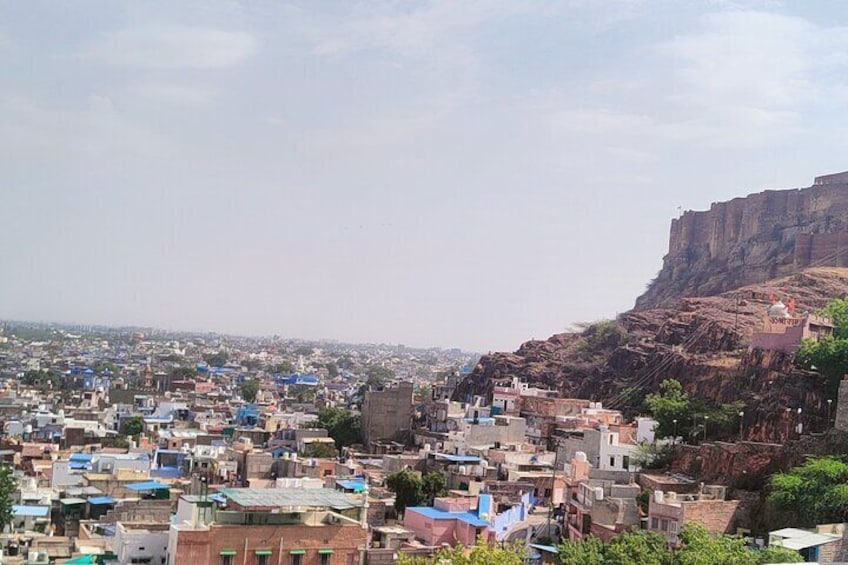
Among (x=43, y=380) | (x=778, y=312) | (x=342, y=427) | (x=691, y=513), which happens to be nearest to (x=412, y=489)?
(x=691, y=513)

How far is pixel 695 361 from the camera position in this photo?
4553cm

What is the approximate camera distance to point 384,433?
47.6m

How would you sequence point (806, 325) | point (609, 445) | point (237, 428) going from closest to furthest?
point (609, 445), point (806, 325), point (237, 428)

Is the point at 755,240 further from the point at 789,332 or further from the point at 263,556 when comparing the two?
the point at 263,556

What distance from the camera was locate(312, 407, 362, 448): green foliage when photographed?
48.2 meters

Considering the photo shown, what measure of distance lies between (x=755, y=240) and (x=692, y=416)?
123 feet

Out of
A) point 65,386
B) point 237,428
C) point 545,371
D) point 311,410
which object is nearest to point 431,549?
point 237,428

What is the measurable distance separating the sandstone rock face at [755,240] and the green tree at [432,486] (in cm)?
3803

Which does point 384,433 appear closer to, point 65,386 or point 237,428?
point 237,428

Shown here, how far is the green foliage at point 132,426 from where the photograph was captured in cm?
4891

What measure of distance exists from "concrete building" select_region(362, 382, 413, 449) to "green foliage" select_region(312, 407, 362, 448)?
0.52 m

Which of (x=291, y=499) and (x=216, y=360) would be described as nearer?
(x=291, y=499)

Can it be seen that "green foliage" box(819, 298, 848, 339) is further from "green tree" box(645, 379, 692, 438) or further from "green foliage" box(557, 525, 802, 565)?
"green foliage" box(557, 525, 802, 565)

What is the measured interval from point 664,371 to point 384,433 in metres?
13.2
